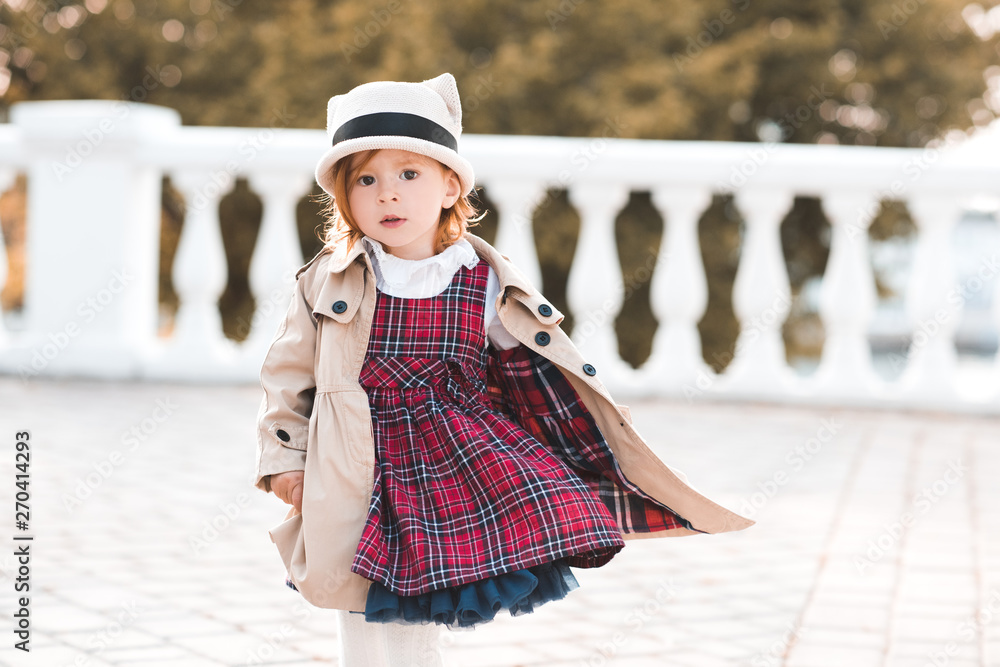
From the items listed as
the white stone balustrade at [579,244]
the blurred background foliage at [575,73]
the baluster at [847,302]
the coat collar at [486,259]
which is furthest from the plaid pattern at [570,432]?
the blurred background foliage at [575,73]

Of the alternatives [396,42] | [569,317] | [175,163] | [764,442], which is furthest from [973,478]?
[396,42]

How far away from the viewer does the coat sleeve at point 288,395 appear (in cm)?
217

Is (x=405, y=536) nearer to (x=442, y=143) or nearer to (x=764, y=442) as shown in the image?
(x=442, y=143)

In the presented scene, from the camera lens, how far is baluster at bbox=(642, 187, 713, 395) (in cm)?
632

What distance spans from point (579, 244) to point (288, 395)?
4306 millimetres

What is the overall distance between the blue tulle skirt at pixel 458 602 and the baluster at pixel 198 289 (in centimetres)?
475

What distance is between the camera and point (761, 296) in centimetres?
627

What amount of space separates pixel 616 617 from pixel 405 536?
1.23 metres

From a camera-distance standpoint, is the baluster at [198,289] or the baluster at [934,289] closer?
the baluster at [934,289]

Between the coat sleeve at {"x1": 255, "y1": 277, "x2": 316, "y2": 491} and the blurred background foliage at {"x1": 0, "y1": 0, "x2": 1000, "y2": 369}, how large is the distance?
12.4 metres

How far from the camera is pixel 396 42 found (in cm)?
1570

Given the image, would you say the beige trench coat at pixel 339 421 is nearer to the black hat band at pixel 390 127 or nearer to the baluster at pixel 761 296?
the black hat band at pixel 390 127

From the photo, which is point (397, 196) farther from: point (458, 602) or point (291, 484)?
point (458, 602)

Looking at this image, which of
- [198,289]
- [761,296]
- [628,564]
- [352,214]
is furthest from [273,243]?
[352,214]
